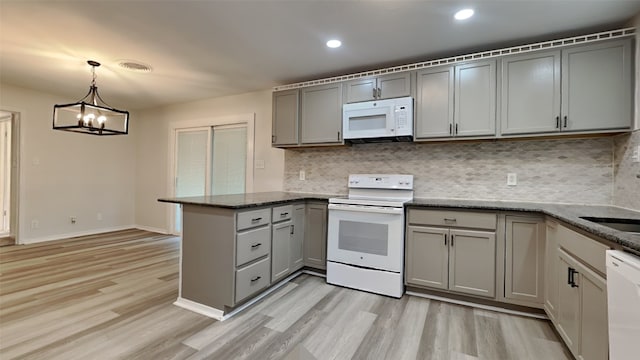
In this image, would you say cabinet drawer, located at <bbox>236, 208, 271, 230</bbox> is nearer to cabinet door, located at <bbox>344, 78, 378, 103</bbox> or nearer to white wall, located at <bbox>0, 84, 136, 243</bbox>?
cabinet door, located at <bbox>344, 78, 378, 103</bbox>

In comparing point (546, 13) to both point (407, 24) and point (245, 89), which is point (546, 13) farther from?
point (245, 89)

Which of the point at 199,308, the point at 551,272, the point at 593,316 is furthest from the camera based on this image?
the point at 199,308

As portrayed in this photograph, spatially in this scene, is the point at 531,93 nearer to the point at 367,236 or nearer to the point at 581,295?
the point at 581,295

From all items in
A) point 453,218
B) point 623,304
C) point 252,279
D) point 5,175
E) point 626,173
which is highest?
point 626,173

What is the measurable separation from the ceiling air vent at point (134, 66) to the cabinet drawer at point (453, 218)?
3.30 m

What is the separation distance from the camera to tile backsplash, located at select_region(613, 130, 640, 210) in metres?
2.08

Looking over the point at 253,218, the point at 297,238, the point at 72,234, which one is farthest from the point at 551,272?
the point at 72,234

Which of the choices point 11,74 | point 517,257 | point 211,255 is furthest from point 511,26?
point 11,74

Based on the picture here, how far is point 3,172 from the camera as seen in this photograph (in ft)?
16.8

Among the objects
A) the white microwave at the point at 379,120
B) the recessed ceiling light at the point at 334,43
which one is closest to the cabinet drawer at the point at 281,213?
the white microwave at the point at 379,120

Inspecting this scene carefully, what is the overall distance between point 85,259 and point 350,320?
341cm

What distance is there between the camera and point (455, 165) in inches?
117

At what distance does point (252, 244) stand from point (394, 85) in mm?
2084

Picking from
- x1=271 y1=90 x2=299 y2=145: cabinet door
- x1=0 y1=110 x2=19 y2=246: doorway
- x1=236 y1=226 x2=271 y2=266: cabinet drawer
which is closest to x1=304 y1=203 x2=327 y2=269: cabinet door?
x1=236 y1=226 x2=271 y2=266: cabinet drawer
